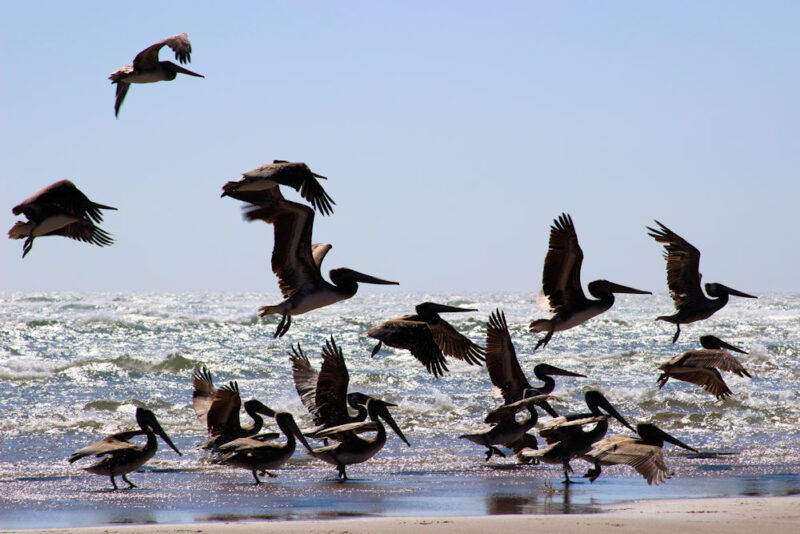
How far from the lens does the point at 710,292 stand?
11617mm

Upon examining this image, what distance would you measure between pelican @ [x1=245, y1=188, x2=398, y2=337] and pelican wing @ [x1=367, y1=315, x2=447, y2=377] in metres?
0.44

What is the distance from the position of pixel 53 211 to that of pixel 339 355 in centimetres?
278

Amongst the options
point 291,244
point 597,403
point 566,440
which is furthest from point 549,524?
point 291,244

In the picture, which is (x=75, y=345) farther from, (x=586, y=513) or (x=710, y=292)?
(x=586, y=513)

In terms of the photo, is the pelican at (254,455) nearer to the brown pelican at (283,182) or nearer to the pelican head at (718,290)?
the brown pelican at (283,182)

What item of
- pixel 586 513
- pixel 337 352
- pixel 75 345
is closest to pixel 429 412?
pixel 337 352

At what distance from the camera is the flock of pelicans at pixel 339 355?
827cm

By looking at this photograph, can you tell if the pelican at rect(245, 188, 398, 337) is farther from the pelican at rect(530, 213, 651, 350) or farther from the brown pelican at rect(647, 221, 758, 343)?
the brown pelican at rect(647, 221, 758, 343)

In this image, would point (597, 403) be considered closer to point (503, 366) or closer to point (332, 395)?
point (503, 366)

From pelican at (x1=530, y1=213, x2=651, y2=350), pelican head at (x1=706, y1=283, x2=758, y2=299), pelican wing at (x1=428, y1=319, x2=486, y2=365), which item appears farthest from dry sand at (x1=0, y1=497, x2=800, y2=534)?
pelican head at (x1=706, y1=283, x2=758, y2=299)

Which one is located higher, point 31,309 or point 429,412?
point 31,309

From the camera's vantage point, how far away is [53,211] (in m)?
8.18

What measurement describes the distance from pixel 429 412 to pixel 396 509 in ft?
21.3

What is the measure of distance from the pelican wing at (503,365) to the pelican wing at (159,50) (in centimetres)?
385
